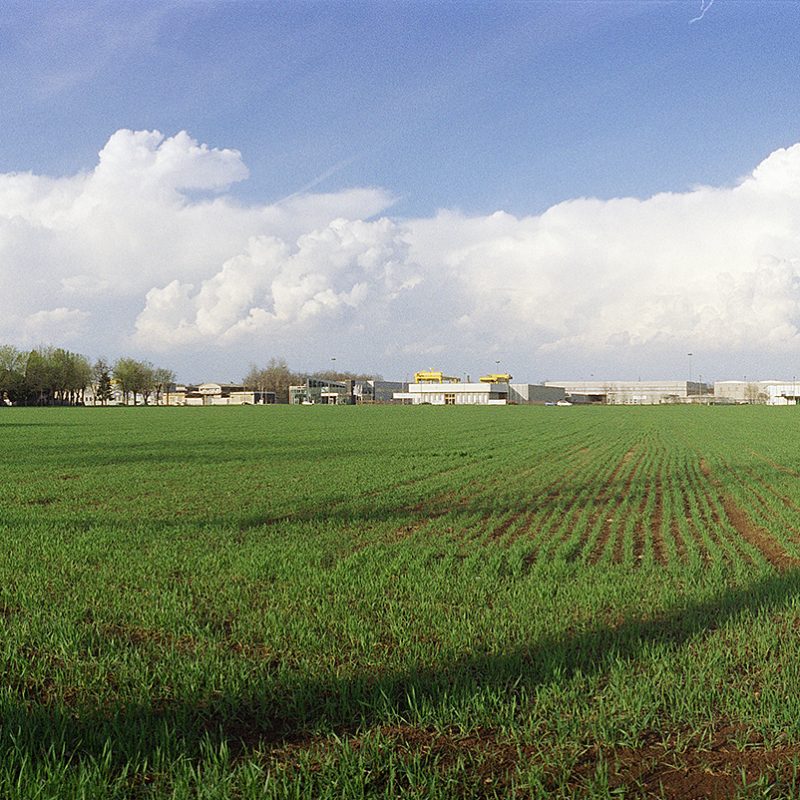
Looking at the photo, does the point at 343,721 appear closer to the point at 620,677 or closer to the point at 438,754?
the point at 438,754

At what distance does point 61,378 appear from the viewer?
136m

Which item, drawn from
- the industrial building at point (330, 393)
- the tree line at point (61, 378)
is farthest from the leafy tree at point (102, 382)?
the industrial building at point (330, 393)

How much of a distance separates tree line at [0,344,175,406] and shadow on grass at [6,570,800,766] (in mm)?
136067

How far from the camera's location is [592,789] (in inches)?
149

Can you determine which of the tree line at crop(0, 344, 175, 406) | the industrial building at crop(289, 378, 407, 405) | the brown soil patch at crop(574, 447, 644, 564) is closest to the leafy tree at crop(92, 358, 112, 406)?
the tree line at crop(0, 344, 175, 406)

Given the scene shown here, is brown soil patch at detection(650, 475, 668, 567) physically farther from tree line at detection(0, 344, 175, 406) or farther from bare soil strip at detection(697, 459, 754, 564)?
tree line at detection(0, 344, 175, 406)

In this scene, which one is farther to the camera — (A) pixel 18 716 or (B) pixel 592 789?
(A) pixel 18 716

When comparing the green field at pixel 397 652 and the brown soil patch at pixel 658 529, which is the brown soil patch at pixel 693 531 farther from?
the brown soil patch at pixel 658 529

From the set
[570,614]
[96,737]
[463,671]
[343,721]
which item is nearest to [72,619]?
[96,737]

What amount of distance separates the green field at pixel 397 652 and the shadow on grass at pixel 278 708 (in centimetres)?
2

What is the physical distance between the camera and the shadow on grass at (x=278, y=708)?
423 cm

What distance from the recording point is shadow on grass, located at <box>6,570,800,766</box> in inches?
167

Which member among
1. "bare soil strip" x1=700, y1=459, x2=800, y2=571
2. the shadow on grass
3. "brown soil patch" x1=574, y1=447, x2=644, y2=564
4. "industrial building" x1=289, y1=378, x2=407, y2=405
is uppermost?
"industrial building" x1=289, y1=378, x2=407, y2=405

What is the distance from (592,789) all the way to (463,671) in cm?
154
